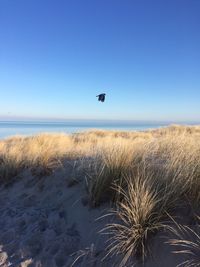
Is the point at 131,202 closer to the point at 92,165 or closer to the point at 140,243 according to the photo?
the point at 140,243

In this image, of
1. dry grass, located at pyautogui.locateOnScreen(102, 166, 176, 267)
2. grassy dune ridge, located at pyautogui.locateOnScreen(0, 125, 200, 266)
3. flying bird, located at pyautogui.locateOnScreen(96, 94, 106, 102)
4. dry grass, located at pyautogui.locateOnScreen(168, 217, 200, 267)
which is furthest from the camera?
flying bird, located at pyautogui.locateOnScreen(96, 94, 106, 102)

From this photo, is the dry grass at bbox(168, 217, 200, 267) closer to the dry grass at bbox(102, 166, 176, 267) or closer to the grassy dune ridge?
the grassy dune ridge

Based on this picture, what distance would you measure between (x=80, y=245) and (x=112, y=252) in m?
0.66

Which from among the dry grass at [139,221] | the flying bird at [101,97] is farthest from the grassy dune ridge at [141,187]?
the flying bird at [101,97]

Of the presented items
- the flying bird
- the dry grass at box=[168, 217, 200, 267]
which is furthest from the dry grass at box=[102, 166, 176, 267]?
the flying bird

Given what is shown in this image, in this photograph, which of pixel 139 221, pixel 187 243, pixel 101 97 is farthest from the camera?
pixel 101 97

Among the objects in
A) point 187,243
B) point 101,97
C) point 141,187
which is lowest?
point 187,243

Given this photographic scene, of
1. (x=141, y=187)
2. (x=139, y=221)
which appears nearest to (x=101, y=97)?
(x=141, y=187)

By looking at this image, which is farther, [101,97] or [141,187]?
[101,97]

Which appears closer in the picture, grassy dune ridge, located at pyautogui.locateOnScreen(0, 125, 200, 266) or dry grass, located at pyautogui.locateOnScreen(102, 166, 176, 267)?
dry grass, located at pyautogui.locateOnScreen(102, 166, 176, 267)

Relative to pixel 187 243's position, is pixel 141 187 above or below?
above

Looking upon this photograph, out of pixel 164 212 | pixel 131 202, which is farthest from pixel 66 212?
pixel 164 212

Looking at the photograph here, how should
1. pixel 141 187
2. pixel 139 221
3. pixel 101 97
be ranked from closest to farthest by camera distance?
Answer: pixel 139 221 → pixel 141 187 → pixel 101 97

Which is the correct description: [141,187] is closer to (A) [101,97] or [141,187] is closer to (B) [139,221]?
(B) [139,221]
